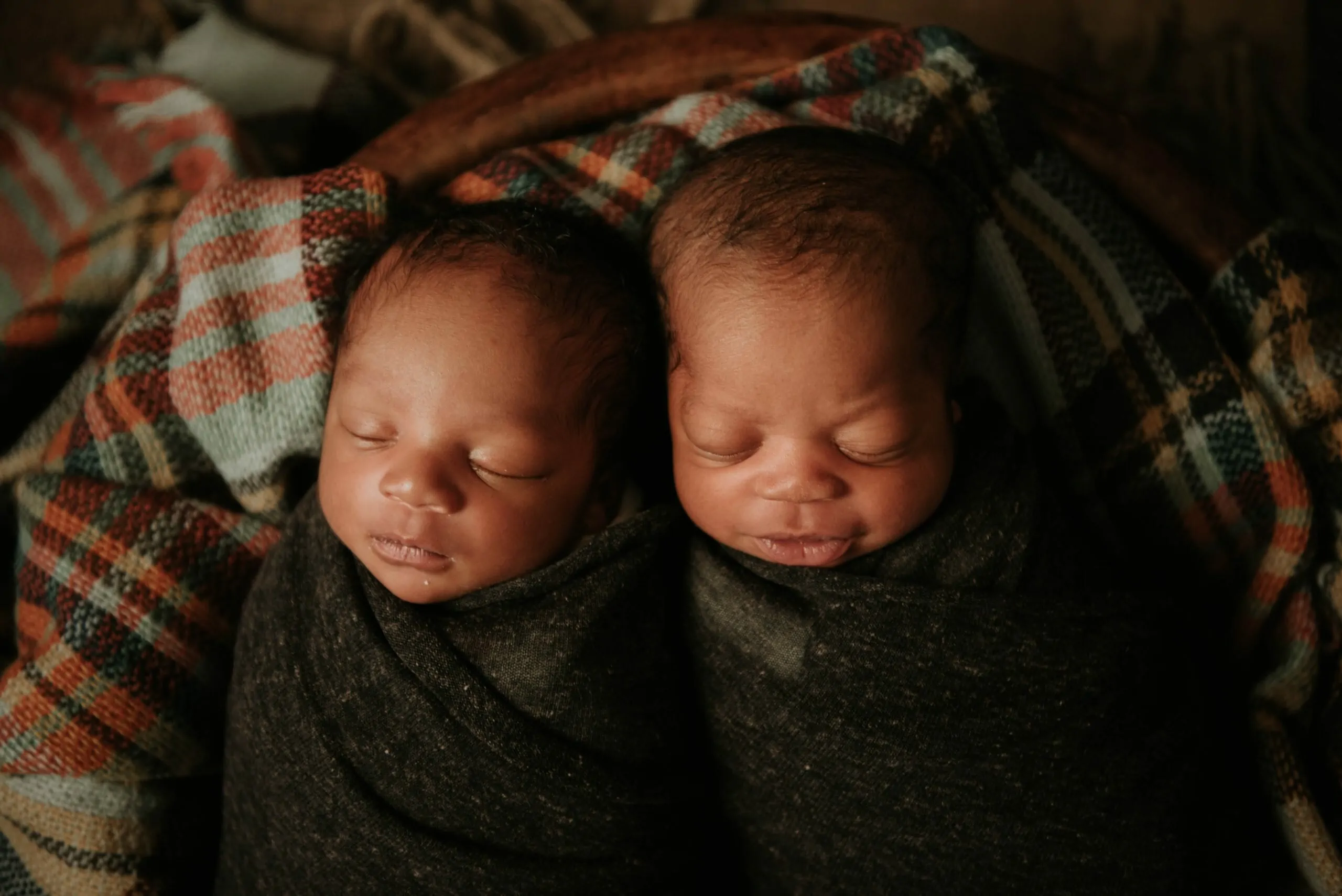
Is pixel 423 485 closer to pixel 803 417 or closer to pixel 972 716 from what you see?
pixel 803 417

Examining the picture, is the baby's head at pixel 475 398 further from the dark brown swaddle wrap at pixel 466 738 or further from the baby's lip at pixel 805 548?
the baby's lip at pixel 805 548

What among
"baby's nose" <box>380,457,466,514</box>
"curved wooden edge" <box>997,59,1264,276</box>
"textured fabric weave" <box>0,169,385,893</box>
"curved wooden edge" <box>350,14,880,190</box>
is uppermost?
"curved wooden edge" <box>997,59,1264,276</box>

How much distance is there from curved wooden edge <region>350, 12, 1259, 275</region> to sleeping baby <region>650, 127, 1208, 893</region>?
1.04 feet

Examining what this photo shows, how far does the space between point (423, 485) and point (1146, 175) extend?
90 cm

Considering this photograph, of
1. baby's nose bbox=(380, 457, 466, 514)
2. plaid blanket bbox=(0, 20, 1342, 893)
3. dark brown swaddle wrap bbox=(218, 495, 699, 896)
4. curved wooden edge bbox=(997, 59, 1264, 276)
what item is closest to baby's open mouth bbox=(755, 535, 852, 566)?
dark brown swaddle wrap bbox=(218, 495, 699, 896)

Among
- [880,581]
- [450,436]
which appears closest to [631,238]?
[450,436]

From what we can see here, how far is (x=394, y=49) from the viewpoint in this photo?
166 centimetres

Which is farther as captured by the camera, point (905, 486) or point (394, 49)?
point (394, 49)

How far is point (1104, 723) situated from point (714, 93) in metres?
0.80

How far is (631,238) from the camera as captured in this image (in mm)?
1134

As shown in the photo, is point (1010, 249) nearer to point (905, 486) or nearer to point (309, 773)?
point (905, 486)

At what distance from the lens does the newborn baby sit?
91 cm

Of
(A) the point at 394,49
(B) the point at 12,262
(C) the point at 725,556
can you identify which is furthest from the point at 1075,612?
(B) the point at 12,262

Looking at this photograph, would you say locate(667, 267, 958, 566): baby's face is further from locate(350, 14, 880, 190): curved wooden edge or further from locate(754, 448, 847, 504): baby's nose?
locate(350, 14, 880, 190): curved wooden edge
